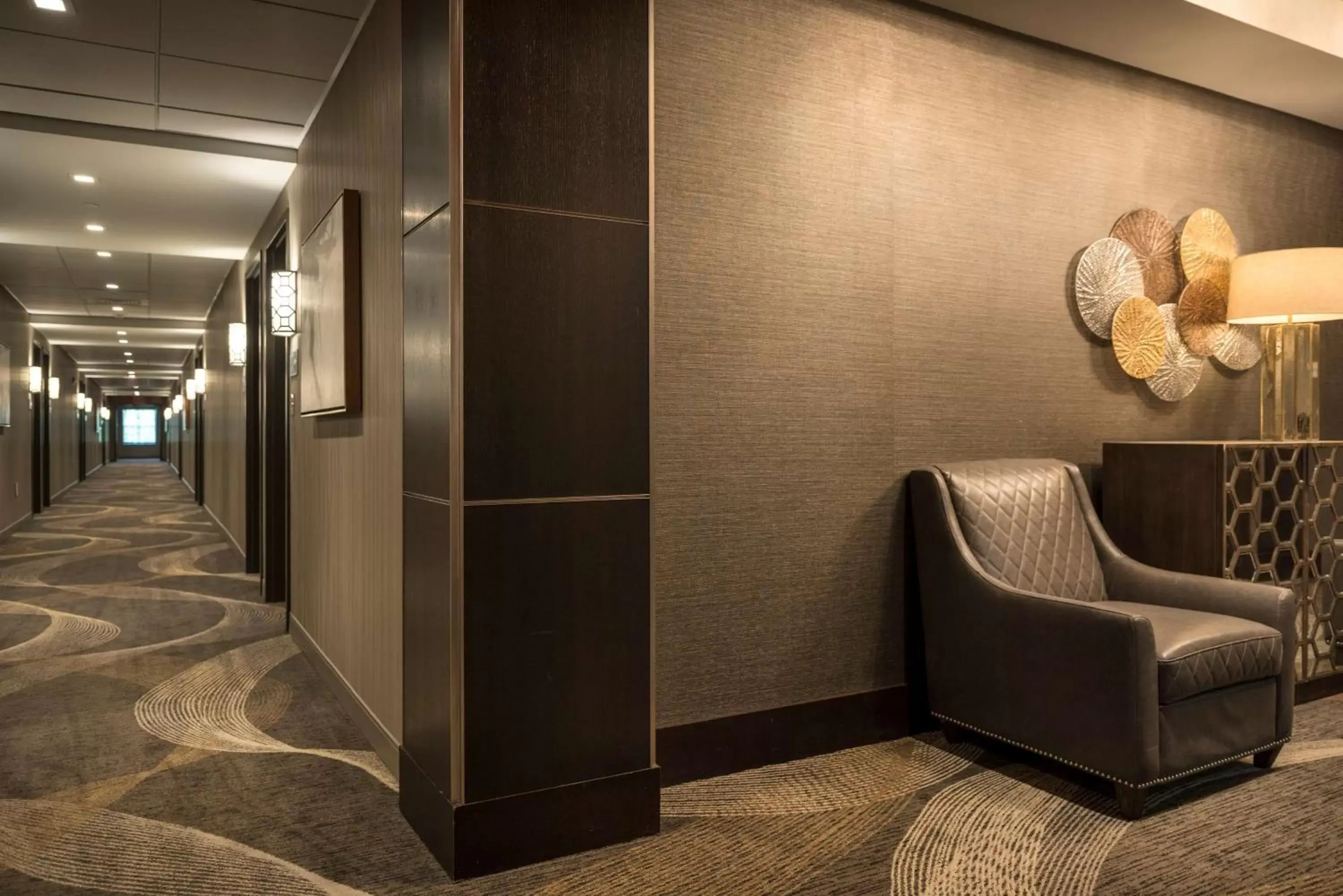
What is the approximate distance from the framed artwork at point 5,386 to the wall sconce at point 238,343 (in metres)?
2.76

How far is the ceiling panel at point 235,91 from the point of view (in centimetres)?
369

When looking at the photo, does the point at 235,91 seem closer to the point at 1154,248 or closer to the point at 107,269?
the point at 1154,248

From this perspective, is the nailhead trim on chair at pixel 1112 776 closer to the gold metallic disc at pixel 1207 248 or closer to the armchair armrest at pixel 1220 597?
the armchair armrest at pixel 1220 597

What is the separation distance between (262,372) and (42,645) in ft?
6.78

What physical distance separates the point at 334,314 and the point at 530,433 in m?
1.56

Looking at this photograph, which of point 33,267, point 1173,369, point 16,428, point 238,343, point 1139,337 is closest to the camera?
point 1139,337

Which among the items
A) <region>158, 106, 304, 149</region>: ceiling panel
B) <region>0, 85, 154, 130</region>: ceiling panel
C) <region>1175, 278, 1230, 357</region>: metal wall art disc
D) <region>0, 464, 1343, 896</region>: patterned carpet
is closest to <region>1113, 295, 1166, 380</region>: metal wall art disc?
<region>1175, 278, 1230, 357</region>: metal wall art disc

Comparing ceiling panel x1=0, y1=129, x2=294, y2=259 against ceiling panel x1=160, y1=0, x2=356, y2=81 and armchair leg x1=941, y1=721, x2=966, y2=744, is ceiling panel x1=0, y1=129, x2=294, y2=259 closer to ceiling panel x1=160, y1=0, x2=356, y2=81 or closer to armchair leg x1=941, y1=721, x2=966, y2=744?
ceiling panel x1=160, y1=0, x2=356, y2=81

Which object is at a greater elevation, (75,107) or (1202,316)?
(75,107)

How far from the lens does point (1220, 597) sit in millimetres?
2963

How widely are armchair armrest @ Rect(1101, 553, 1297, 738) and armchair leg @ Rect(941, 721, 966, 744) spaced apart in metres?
0.74

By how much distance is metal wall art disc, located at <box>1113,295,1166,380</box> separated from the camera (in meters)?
3.79

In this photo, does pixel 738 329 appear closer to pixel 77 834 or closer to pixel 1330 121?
pixel 77 834

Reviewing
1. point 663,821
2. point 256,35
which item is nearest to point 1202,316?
point 663,821
